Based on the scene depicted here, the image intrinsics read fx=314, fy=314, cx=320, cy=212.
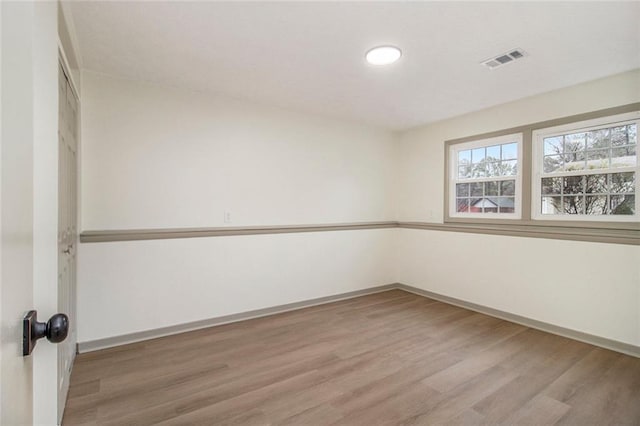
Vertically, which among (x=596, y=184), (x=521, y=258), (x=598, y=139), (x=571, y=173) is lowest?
(x=521, y=258)

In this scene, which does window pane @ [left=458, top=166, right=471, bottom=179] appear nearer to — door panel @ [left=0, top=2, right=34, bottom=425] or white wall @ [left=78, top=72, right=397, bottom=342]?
white wall @ [left=78, top=72, right=397, bottom=342]

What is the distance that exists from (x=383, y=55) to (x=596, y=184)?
2506mm

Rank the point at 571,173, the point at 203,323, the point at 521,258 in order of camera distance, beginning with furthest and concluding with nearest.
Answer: the point at 521,258, the point at 203,323, the point at 571,173

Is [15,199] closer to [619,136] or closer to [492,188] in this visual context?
[619,136]

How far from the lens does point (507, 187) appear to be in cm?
381

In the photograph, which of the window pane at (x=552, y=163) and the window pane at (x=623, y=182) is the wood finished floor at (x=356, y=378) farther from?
the window pane at (x=552, y=163)

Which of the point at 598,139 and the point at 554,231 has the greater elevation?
the point at 598,139

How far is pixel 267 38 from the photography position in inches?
90.4

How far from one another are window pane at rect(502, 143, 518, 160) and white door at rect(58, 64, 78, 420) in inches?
168

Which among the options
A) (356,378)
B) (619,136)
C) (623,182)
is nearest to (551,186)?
(623,182)

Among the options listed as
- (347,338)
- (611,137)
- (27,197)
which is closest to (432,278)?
(347,338)

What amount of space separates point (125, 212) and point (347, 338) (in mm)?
2478

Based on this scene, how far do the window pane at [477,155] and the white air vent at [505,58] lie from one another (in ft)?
5.09

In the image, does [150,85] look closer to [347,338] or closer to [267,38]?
[267,38]
